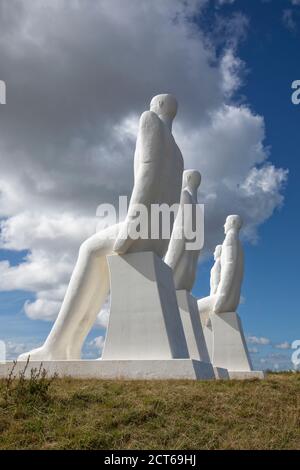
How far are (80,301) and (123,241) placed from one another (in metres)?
1.85

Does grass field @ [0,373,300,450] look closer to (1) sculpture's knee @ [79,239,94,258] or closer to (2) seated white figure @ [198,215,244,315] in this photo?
(1) sculpture's knee @ [79,239,94,258]

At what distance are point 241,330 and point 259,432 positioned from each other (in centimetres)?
1194

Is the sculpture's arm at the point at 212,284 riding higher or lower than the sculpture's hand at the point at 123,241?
higher

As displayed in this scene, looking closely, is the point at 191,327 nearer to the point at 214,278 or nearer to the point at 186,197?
the point at 186,197

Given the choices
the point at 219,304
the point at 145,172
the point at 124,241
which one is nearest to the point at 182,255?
the point at 219,304

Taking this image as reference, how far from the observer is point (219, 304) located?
18594mm

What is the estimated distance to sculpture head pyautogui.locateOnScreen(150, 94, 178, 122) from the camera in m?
12.1

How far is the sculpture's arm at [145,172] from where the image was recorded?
426 inches

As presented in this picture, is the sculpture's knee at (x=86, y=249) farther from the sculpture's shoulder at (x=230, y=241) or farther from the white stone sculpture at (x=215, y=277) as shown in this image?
the white stone sculpture at (x=215, y=277)

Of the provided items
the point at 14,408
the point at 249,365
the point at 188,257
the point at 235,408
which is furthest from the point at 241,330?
the point at 14,408

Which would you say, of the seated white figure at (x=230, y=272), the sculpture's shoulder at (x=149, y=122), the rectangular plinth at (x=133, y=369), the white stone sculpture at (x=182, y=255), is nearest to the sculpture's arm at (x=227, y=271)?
the seated white figure at (x=230, y=272)
